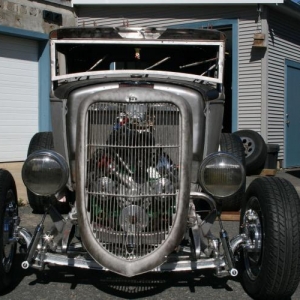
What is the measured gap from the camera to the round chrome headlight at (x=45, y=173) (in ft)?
11.6

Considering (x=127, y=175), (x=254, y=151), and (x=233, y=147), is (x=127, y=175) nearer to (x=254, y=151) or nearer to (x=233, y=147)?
(x=233, y=147)

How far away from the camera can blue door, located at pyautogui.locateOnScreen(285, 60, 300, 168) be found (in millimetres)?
12406

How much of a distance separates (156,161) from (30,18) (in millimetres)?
9395

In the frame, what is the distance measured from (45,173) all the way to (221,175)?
120cm

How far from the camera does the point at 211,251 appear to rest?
361 centimetres

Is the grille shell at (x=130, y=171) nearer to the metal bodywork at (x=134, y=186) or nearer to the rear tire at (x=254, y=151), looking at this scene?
the metal bodywork at (x=134, y=186)

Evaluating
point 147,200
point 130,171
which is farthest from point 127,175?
point 147,200

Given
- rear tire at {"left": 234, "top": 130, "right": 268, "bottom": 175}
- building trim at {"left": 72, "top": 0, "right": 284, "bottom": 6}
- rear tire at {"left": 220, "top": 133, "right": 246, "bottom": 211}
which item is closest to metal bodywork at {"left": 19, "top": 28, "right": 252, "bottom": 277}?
rear tire at {"left": 220, "top": 133, "right": 246, "bottom": 211}

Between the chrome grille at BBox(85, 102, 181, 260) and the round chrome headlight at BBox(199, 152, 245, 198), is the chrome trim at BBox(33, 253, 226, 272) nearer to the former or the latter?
the chrome grille at BBox(85, 102, 181, 260)

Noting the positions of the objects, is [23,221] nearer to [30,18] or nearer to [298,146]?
[30,18]

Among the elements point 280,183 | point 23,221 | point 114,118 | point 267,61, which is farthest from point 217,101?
point 267,61

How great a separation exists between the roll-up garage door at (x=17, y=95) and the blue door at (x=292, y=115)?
6.02 meters

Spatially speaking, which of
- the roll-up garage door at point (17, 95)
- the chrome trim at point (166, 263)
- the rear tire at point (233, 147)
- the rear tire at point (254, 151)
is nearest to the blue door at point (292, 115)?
the rear tire at point (254, 151)

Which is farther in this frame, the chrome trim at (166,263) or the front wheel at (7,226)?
the front wheel at (7,226)
